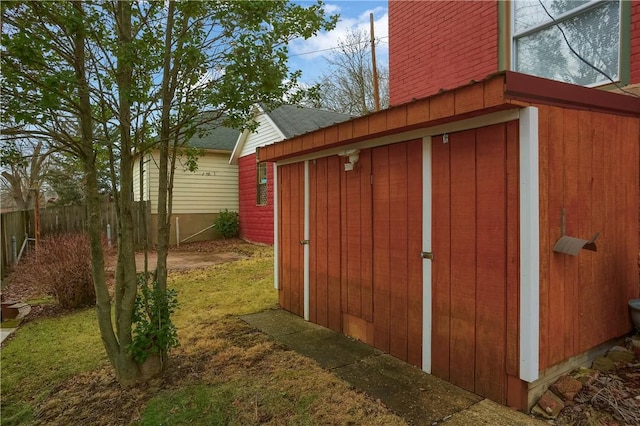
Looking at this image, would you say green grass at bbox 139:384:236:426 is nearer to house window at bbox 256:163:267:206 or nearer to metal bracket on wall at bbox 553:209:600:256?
metal bracket on wall at bbox 553:209:600:256

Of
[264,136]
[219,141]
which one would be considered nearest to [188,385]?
[264,136]

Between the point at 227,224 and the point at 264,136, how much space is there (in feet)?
12.6

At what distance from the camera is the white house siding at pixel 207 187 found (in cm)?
1350

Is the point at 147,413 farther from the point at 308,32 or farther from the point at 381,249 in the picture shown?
the point at 308,32

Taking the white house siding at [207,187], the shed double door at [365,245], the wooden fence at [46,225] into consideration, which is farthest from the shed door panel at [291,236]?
the white house siding at [207,187]

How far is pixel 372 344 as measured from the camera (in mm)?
3885

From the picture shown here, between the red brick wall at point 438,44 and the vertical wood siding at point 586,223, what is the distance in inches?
87.8

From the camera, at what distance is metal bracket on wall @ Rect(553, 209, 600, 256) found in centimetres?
253

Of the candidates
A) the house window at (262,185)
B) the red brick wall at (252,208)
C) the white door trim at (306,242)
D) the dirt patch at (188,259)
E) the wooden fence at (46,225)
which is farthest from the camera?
the house window at (262,185)

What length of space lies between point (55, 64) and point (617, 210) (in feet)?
14.8

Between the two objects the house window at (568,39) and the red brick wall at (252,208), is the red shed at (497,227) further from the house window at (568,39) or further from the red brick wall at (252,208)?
the red brick wall at (252,208)

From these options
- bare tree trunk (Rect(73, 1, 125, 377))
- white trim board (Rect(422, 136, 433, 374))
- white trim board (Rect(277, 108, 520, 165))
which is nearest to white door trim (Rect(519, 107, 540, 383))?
white trim board (Rect(277, 108, 520, 165))

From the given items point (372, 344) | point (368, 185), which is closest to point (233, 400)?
Result: point (372, 344)

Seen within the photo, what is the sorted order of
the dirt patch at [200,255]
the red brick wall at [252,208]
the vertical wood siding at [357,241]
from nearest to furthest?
the vertical wood siding at [357,241]
the dirt patch at [200,255]
the red brick wall at [252,208]
